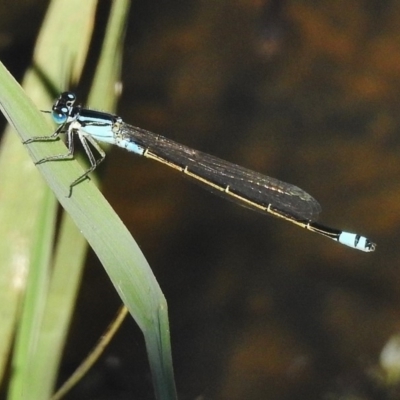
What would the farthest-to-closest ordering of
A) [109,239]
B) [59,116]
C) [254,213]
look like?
[254,213] → [59,116] → [109,239]

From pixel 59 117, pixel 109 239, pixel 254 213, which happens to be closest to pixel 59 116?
pixel 59 117

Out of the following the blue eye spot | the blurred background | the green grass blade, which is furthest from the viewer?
the blurred background

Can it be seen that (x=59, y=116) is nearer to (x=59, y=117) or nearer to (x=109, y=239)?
(x=59, y=117)

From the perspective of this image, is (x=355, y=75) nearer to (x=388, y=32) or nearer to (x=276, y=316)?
(x=388, y=32)

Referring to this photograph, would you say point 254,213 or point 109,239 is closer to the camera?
point 109,239

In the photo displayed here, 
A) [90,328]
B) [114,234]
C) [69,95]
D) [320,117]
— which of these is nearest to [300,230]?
[320,117]

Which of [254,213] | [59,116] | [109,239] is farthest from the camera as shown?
[254,213]

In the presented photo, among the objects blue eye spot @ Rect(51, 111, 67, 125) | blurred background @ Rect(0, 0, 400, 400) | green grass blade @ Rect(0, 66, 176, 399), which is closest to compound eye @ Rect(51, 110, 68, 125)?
blue eye spot @ Rect(51, 111, 67, 125)

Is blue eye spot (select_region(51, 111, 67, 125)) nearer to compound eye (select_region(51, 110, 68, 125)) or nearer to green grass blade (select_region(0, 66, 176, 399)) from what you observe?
compound eye (select_region(51, 110, 68, 125))
